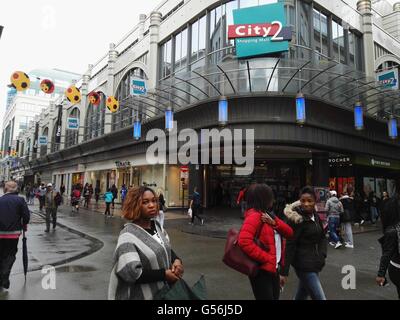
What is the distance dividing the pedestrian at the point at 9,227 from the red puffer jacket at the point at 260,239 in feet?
14.7

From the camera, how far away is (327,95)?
17.4 m

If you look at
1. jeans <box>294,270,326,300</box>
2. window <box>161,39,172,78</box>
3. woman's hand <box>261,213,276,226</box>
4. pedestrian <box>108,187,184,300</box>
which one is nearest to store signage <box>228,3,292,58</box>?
window <box>161,39,172,78</box>

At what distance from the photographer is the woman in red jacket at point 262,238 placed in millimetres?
2951

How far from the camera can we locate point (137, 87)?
61.7 ft

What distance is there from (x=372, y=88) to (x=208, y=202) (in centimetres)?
1363

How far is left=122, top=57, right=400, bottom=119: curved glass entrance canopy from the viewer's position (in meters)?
15.8

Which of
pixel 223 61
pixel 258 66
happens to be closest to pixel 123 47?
pixel 223 61

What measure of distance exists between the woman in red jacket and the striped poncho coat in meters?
0.97

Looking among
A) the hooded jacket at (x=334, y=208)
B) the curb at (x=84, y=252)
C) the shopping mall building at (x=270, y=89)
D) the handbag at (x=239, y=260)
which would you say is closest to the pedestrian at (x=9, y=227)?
the curb at (x=84, y=252)

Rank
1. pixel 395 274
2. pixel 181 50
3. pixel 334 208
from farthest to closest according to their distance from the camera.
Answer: pixel 181 50
pixel 334 208
pixel 395 274

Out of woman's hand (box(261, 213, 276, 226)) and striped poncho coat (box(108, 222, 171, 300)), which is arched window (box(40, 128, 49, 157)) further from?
striped poncho coat (box(108, 222, 171, 300))

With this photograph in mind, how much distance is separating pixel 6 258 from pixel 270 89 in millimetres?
14339

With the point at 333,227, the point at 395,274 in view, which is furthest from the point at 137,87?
the point at 395,274

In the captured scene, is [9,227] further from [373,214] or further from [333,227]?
[373,214]
